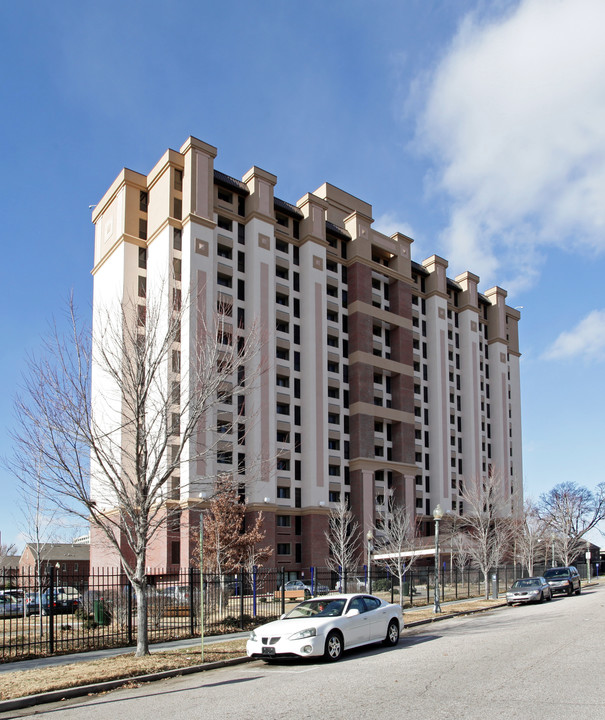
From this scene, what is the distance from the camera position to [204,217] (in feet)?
177

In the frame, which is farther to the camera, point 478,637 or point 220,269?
point 220,269

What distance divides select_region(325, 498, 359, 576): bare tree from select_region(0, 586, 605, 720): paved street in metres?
39.5

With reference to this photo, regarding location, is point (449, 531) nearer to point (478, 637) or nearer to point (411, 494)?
point (411, 494)

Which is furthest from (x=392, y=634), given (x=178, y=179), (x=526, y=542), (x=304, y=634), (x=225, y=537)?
(x=526, y=542)

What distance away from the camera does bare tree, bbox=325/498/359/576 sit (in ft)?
183

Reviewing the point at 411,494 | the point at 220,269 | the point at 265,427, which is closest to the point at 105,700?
the point at 265,427

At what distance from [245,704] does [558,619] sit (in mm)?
15683

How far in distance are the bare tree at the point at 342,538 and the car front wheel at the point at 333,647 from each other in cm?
4034

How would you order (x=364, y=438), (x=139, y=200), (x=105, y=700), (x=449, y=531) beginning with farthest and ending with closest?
(x=449, y=531)
(x=364, y=438)
(x=139, y=200)
(x=105, y=700)

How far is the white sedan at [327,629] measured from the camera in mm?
14031

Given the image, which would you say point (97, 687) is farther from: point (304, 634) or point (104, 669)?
point (304, 634)

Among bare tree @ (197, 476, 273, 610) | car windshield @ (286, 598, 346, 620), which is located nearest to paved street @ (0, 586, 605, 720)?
car windshield @ (286, 598, 346, 620)

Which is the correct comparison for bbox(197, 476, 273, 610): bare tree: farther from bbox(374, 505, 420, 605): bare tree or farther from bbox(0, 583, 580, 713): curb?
bbox(0, 583, 580, 713): curb

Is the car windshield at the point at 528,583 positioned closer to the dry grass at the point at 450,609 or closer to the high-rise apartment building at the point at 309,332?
the dry grass at the point at 450,609
